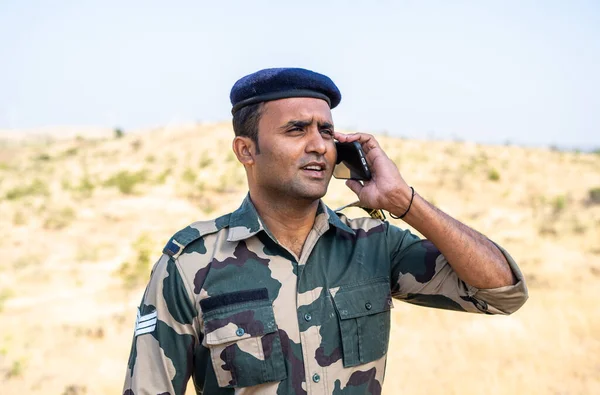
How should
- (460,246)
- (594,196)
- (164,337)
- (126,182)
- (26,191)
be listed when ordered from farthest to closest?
(26,191), (126,182), (594,196), (460,246), (164,337)

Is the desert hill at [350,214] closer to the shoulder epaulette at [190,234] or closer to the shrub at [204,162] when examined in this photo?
the shrub at [204,162]

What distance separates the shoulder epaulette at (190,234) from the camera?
204 centimetres

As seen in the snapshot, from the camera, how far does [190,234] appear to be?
211 centimetres

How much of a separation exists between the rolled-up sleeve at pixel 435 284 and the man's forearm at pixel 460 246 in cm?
5

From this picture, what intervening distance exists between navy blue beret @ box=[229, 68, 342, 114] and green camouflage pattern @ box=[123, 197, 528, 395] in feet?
1.36

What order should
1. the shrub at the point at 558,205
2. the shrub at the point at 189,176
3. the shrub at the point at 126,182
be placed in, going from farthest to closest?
the shrub at the point at 189,176
the shrub at the point at 126,182
the shrub at the point at 558,205

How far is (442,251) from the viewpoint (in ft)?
6.83

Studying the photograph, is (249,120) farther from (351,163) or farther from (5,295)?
(5,295)

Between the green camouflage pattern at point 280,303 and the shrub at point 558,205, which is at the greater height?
the green camouflage pattern at point 280,303

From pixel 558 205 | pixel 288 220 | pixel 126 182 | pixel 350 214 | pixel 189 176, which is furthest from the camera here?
pixel 189 176

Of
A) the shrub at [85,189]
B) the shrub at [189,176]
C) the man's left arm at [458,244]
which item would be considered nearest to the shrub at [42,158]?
the shrub at [85,189]

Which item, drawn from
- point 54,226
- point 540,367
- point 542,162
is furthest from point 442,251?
point 542,162

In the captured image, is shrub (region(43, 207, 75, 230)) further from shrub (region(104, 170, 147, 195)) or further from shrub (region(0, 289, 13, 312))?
shrub (region(0, 289, 13, 312))

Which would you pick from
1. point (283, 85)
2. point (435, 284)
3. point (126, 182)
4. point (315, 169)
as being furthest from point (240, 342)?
point (126, 182)
